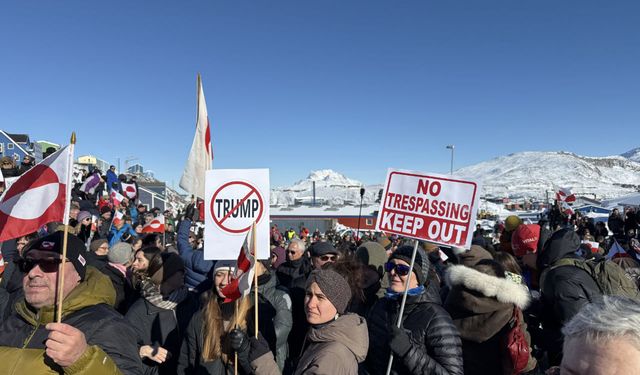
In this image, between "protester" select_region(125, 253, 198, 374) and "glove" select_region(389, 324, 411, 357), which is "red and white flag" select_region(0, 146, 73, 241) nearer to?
"protester" select_region(125, 253, 198, 374)

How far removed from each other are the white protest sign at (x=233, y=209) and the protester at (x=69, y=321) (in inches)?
44.8

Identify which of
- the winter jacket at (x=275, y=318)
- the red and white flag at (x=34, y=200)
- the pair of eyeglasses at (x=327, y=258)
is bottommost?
the winter jacket at (x=275, y=318)

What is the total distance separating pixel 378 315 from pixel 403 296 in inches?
13.4

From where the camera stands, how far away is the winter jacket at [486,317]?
3.38m

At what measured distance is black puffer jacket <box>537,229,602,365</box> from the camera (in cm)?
357

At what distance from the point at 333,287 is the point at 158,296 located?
1.82m

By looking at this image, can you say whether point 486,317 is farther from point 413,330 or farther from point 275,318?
point 275,318

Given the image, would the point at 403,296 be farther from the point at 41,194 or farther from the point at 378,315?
the point at 41,194

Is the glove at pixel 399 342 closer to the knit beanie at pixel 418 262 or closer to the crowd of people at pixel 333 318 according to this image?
the crowd of people at pixel 333 318

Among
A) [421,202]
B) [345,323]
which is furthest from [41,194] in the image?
[421,202]

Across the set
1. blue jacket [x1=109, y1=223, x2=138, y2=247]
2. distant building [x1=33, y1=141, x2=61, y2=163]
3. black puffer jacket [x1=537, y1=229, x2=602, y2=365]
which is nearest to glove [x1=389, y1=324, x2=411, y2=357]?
black puffer jacket [x1=537, y1=229, x2=602, y2=365]

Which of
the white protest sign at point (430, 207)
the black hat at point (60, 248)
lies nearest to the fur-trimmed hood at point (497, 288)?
the white protest sign at point (430, 207)

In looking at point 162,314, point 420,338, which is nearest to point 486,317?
point 420,338

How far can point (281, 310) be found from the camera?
4.05 m
